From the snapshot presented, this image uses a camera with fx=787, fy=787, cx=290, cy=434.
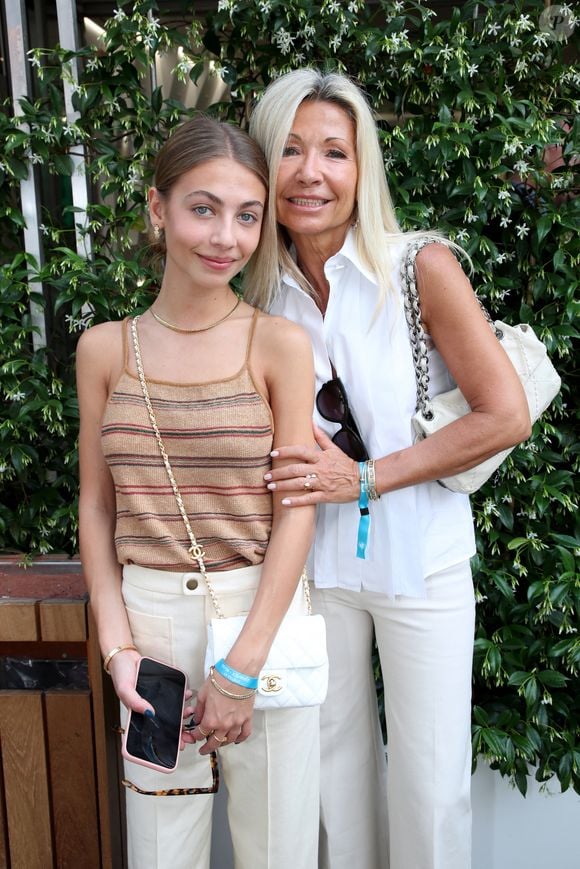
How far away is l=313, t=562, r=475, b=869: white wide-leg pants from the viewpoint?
192cm

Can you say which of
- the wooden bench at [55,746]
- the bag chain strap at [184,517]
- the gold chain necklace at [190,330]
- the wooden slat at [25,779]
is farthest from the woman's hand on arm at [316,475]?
the wooden slat at [25,779]

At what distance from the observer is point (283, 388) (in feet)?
5.22

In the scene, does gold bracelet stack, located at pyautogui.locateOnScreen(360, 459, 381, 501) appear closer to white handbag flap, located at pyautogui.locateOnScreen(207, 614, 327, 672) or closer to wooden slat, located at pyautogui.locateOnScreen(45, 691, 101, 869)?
white handbag flap, located at pyautogui.locateOnScreen(207, 614, 327, 672)

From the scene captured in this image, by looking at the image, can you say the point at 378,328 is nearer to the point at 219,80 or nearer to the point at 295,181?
the point at 295,181

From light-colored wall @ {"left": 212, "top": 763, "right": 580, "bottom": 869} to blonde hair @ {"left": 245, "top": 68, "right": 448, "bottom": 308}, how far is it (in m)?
1.79

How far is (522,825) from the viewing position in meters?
2.68

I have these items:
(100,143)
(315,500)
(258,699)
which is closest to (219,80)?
(100,143)

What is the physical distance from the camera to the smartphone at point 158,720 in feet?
5.07

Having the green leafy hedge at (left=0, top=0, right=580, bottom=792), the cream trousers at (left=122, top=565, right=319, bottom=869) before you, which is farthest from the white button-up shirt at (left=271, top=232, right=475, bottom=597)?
the green leafy hedge at (left=0, top=0, right=580, bottom=792)

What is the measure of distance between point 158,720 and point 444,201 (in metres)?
1.82

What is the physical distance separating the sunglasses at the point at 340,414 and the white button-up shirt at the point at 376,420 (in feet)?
0.06

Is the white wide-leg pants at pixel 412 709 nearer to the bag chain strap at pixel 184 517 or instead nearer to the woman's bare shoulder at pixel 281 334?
the bag chain strap at pixel 184 517

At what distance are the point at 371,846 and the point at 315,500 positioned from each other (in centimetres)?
122

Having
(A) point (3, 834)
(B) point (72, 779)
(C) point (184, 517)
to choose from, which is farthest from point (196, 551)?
(A) point (3, 834)
